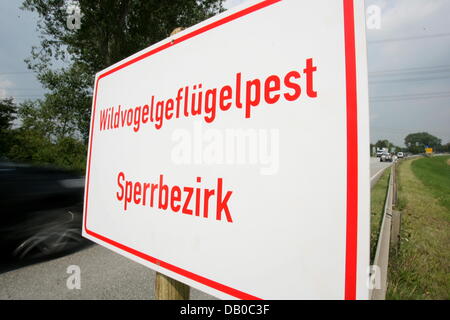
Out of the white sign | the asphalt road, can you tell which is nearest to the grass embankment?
the asphalt road

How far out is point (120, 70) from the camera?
4.25 ft

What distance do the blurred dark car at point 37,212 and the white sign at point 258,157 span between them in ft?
12.2

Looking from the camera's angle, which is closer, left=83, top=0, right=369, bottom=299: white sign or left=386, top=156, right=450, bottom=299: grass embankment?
left=83, top=0, right=369, bottom=299: white sign

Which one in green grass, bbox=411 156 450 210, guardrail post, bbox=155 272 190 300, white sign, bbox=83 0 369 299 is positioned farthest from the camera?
green grass, bbox=411 156 450 210

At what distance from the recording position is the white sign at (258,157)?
1.99 ft

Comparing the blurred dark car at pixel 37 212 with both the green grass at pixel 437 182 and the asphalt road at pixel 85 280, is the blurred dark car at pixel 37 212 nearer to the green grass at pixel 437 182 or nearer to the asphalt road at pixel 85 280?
the asphalt road at pixel 85 280

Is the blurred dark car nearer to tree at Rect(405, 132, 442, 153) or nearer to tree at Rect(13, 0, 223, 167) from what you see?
tree at Rect(13, 0, 223, 167)

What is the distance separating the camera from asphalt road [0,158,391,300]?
2736 mm

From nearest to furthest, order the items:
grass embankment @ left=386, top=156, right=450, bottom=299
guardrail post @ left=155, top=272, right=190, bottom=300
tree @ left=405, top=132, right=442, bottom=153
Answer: guardrail post @ left=155, top=272, right=190, bottom=300 < grass embankment @ left=386, top=156, right=450, bottom=299 < tree @ left=405, top=132, right=442, bottom=153

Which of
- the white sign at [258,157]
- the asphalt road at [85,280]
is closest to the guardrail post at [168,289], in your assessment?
the white sign at [258,157]

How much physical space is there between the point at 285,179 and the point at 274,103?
0.77 feet

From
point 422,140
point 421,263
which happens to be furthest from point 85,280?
point 422,140

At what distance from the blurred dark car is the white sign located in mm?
3712
